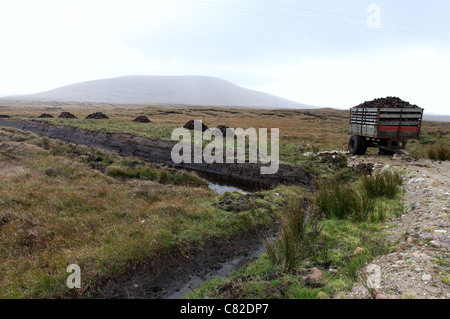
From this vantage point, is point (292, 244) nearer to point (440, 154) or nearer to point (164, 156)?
point (440, 154)

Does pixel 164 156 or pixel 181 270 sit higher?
pixel 164 156

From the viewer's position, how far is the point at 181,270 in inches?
235

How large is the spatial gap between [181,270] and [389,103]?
48.7 feet

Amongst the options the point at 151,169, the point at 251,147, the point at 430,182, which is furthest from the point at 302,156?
the point at 151,169

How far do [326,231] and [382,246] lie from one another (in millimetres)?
1721

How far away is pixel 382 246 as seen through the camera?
5512 mm

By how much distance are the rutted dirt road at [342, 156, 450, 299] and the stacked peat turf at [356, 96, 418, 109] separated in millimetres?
6448

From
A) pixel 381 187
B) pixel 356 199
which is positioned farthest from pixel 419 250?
pixel 381 187

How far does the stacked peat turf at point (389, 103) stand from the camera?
14.2 meters

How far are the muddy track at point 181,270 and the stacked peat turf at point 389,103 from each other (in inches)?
452

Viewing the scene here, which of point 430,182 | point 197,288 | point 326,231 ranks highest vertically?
point 430,182
